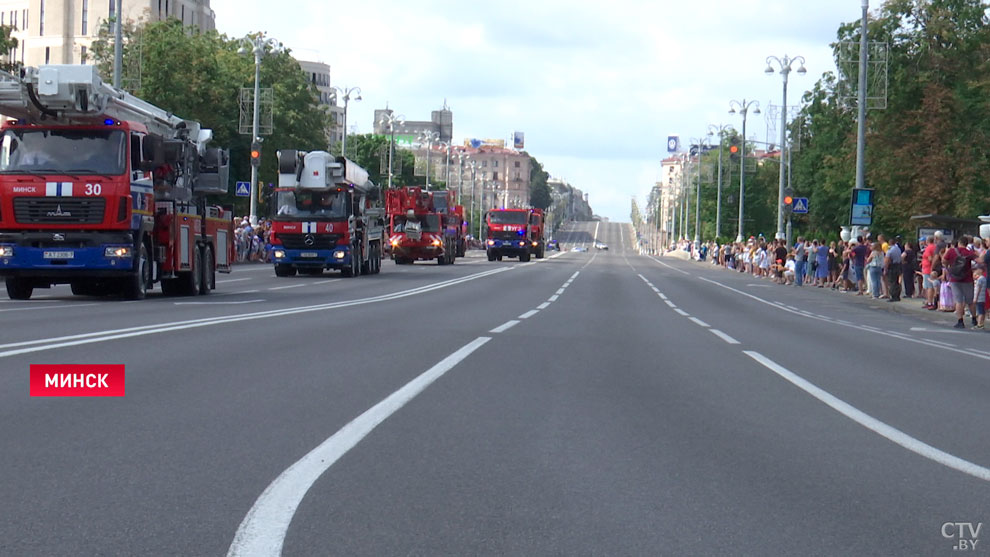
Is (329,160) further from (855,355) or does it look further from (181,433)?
(181,433)

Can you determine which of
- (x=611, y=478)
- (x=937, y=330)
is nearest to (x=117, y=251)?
(x=937, y=330)

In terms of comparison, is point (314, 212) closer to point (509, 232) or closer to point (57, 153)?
point (57, 153)

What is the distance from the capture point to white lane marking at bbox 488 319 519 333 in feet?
57.1

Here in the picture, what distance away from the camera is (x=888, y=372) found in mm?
13281

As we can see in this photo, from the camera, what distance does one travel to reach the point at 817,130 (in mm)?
81250

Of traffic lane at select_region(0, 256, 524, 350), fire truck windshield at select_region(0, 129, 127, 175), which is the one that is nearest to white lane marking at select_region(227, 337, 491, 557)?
traffic lane at select_region(0, 256, 524, 350)

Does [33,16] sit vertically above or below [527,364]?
above

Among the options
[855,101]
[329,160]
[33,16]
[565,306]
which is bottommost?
[565,306]

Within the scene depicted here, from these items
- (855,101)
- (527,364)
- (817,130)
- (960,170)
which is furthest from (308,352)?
(817,130)

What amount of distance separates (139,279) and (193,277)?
8.76 feet

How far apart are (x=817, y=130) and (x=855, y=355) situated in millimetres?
68687

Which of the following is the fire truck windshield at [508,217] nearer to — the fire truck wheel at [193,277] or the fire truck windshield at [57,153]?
the fire truck wheel at [193,277]

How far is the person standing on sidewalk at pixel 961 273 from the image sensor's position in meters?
23.4
